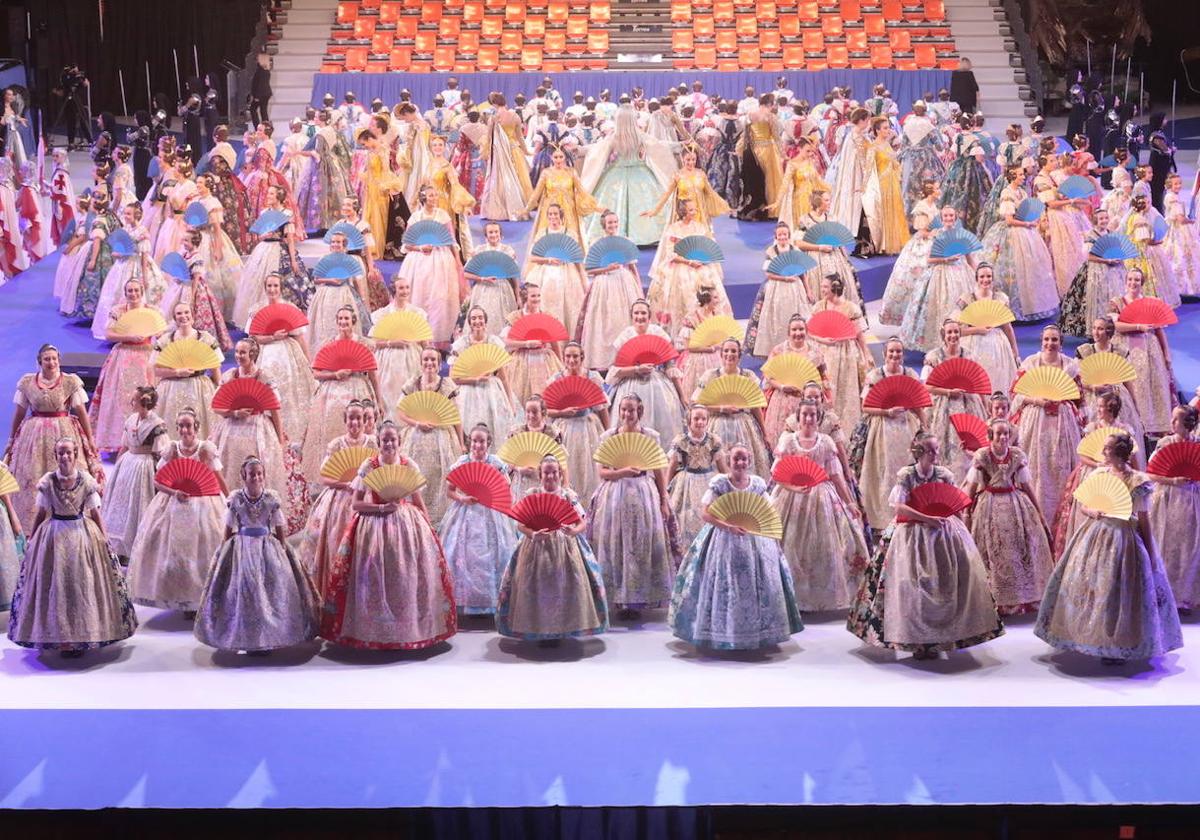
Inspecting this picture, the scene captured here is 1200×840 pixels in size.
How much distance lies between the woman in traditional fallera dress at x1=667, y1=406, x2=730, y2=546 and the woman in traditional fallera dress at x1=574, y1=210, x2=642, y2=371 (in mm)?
2689

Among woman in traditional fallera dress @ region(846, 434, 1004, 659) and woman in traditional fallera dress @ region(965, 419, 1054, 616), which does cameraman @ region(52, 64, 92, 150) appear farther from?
woman in traditional fallera dress @ region(846, 434, 1004, 659)

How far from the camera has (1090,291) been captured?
10.7 m

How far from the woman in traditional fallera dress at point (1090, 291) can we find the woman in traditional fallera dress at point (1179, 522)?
3609mm

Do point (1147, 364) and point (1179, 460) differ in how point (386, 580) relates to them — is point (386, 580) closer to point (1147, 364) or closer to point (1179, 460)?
point (1179, 460)

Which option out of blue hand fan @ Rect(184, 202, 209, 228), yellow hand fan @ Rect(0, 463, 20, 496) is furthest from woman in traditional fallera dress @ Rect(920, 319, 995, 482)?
blue hand fan @ Rect(184, 202, 209, 228)

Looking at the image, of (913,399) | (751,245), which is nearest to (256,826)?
(913,399)

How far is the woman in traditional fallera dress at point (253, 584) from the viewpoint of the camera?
6.45 meters

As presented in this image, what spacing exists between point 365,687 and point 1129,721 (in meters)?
2.84

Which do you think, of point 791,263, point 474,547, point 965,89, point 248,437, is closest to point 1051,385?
point 791,263

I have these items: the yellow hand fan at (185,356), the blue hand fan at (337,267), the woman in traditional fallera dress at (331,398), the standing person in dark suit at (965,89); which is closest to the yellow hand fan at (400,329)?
the woman in traditional fallera dress at (331,398)

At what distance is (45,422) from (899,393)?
13.0 ft

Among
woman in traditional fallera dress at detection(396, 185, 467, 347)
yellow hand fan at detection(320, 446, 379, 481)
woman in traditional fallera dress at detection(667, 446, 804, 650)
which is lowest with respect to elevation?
woman in traditional fallera dress at detection(667, 446, 804, 650)

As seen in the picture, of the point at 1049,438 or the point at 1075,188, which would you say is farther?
the point at 1075,188

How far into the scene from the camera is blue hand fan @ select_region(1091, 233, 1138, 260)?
10430 mm
